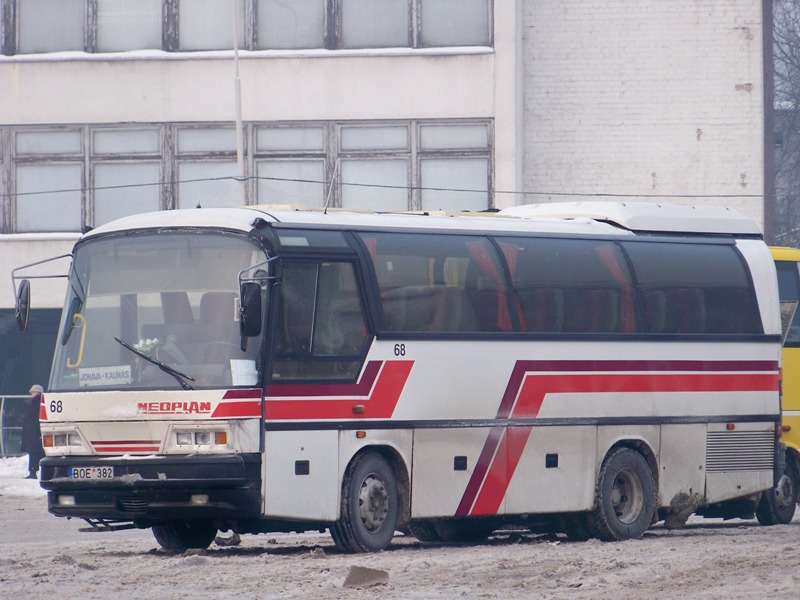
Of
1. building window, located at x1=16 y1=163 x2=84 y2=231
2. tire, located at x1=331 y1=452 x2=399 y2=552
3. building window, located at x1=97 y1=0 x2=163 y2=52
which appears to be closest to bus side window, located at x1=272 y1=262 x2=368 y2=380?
tire, located at x1=331 y1=452 x2=399 y2=552

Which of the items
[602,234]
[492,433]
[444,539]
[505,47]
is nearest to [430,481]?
[492,433]

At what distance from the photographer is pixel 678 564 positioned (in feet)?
42.1

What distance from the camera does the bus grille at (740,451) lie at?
58.3 ft

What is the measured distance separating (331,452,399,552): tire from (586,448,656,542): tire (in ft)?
8.64

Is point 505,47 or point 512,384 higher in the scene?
point 505,47

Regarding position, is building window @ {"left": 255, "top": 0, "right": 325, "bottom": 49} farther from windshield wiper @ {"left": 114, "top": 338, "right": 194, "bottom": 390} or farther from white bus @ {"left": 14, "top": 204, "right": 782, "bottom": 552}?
windshield wiper @ {"left": 114, "top": 338, "right": 194, "bottom": 390}

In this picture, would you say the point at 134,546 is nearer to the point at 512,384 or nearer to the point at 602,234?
the point at 512,384

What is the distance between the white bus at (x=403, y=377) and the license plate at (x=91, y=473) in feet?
0.08

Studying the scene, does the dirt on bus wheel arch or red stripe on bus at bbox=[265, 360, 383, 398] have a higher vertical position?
red stripe on bus at bbox=[265, 360, 383, 398]

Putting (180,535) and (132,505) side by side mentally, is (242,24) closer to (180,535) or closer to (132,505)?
(180,535)

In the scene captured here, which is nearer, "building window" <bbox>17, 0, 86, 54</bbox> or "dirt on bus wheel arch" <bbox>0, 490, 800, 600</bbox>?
"dirt on bus wheel arch" <bbox>0, 490, 800, 600</bbox>

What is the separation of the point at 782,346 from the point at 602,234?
338 centimetres

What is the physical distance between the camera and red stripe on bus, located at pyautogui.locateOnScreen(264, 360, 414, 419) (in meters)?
13.9

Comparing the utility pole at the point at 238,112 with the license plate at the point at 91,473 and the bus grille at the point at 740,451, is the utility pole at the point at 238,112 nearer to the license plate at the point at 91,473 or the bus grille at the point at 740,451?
the bus grille at the point at 740,451
